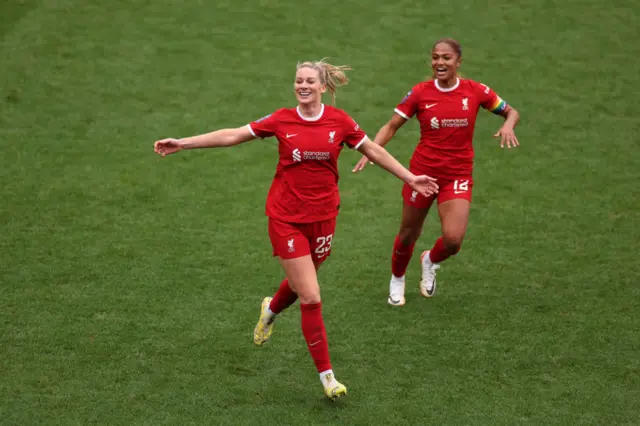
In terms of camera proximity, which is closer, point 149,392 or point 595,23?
point 149,392

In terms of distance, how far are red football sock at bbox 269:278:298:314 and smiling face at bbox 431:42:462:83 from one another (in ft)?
7.27

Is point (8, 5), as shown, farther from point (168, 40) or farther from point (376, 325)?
point (376, 325)

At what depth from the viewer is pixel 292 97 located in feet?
40.9

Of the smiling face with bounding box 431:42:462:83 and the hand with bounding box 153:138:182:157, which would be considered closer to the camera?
the hand with bounding box 153:138:182:157

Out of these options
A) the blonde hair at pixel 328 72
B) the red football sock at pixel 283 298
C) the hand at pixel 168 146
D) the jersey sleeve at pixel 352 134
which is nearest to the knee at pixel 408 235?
the red football sock at pixel 283 298

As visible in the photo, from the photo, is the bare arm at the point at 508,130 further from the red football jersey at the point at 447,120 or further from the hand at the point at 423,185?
the hand at the point at 423,185

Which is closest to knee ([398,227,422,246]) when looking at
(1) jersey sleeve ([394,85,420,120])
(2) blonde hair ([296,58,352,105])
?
(1) jersey sleeve ([394,85,420,120])

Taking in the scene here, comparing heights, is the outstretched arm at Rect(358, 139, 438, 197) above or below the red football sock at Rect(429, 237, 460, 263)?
above

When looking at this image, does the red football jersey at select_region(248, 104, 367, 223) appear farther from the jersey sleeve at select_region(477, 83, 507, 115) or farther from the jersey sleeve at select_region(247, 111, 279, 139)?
the jersey sleeve at select_region(477, 83, 507, 115)

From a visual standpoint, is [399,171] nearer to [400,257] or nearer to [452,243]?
[452,243]

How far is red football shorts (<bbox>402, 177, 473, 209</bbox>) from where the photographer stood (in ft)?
25.9

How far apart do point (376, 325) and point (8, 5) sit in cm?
967

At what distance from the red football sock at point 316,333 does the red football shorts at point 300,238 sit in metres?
0.39

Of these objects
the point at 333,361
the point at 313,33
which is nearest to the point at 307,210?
the point at 333,361
